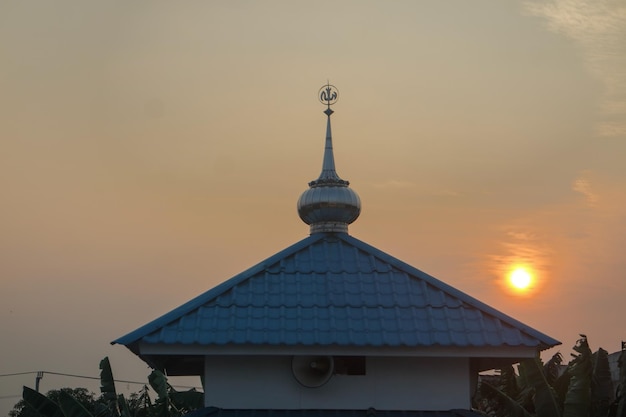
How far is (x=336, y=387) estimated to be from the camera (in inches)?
631

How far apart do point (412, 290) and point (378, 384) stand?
1.48m

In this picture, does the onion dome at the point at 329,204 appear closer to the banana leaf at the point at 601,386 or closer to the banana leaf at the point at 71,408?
the banana leaf at the point at 71,408

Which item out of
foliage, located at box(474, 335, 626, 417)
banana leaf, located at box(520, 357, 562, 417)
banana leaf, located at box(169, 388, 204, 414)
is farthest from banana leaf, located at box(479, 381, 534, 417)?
banana leaf, located at box(169, 388, 204, 414)

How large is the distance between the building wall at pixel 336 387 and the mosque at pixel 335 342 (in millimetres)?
14

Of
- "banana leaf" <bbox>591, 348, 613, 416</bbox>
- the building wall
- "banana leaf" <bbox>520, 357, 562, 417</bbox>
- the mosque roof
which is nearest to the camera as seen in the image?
the mosque roof

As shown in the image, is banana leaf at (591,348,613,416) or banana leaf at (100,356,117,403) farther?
banana leaf at (591,348,613,416)

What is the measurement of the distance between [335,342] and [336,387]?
1.04 metres

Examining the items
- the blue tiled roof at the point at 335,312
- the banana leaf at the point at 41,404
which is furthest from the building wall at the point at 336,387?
the banana leaf at the point at 41,404

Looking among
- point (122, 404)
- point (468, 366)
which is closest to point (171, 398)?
point (122, 404)

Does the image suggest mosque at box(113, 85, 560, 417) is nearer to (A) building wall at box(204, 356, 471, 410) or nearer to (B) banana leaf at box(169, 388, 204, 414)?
(A) building wall at box(204, 356, 471, 410)

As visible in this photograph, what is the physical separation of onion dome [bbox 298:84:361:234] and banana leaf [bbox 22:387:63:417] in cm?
612

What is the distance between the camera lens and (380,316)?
15.9 m

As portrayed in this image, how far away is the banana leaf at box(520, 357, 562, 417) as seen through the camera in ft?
69.2

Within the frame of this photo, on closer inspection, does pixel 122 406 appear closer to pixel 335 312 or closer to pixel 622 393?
pixel 335 312
